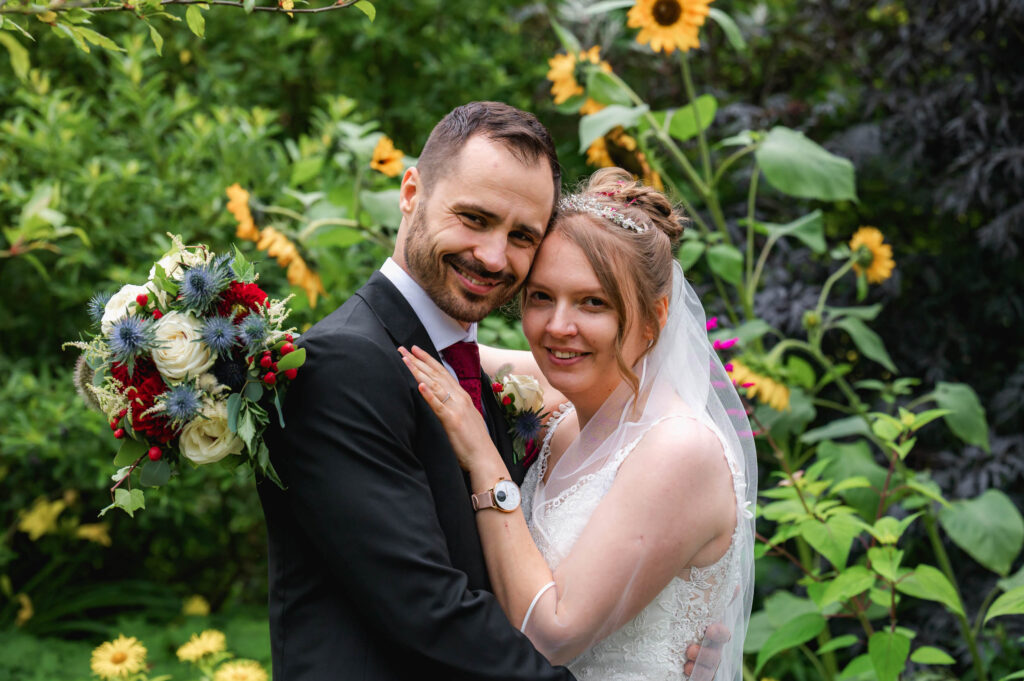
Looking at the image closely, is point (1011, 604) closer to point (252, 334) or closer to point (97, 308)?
point (252, 334)

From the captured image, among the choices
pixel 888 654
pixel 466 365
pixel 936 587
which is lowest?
pixel 888 654

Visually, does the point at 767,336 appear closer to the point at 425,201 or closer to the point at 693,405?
the point at 693,405

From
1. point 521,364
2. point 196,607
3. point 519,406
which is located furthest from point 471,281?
point 196,607

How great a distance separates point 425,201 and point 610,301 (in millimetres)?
545

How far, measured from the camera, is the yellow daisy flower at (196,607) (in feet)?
16.0

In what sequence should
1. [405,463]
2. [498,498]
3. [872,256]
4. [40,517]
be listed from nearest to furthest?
[405,463]
[498,498]
[872,256]
[40,517]

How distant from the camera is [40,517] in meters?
4.66

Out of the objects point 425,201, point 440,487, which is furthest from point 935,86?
point 440,487

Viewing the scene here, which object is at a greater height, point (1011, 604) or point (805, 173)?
point (805, 173)

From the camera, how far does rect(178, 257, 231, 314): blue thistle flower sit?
1.84 meters

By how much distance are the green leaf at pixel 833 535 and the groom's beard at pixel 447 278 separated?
113 centimetres

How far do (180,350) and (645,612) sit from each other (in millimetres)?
1330

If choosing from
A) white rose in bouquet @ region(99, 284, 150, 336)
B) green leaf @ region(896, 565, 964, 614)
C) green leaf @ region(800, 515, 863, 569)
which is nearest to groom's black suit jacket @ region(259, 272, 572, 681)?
white rose in bouquet @ region(99, 284, 150, 336)

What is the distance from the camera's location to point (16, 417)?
395cm
